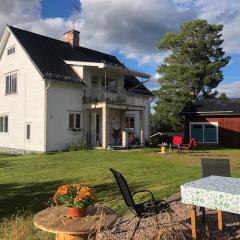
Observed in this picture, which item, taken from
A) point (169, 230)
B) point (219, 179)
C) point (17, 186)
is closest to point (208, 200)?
point (169, 230)

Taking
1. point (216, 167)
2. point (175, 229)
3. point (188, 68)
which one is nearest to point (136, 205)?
point (175, 229)

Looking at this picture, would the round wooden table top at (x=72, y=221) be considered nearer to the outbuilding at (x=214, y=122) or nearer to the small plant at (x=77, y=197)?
the small plant at (x=77, y=197)

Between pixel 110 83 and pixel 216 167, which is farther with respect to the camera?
pixel 110 83

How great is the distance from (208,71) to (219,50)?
2.87 m

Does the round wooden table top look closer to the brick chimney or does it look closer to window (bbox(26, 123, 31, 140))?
window (bbox(26, 123, 31, 140))

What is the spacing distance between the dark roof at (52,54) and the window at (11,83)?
2392mm

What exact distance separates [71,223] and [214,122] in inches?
1094

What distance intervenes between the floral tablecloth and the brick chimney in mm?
26961

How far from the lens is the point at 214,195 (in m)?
5.28

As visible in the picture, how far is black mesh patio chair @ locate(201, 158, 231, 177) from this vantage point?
7.58 m

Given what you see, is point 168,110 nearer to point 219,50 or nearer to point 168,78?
point 168,78

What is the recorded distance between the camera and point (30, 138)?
2511cm

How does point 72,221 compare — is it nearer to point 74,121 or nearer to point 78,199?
point 78,199

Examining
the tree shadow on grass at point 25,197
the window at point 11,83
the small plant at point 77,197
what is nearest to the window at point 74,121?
the window at point 11,83
